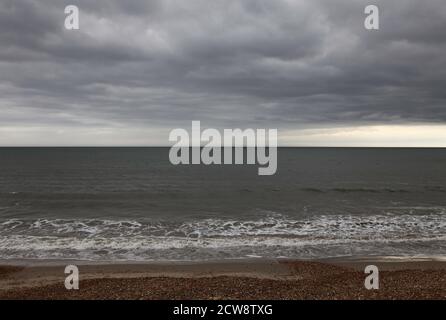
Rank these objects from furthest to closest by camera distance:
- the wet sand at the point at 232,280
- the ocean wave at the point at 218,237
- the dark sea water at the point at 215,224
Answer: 1. the dark sea water at the point at 215,224
2. the ocean wave at the point at 218,237
3. the wet sand at the point at 232,280

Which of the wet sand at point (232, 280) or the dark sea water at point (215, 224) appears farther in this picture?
the dark sea water at point (215, 224)

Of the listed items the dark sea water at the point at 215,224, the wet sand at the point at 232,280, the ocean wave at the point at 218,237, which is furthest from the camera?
the dark sea water at the point at 215,224

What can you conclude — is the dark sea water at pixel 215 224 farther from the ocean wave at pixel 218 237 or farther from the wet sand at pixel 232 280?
the wet sand at pixel 232 280

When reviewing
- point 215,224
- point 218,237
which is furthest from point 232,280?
point 215,224

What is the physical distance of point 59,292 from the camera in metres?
11.1

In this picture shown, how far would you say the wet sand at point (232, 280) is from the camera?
1041 cm

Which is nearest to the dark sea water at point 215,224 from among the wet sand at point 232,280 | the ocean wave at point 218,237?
the ocean wave at point 218,237

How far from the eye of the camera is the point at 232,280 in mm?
12352

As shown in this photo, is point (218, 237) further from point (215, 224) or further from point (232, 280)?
point (232, 280)

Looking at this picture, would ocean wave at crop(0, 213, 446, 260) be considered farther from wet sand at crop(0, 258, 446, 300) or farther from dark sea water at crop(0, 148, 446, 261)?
wet sand at crop(0, 258, 446, 300)

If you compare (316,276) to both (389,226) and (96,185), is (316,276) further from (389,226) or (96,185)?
(96,185)
